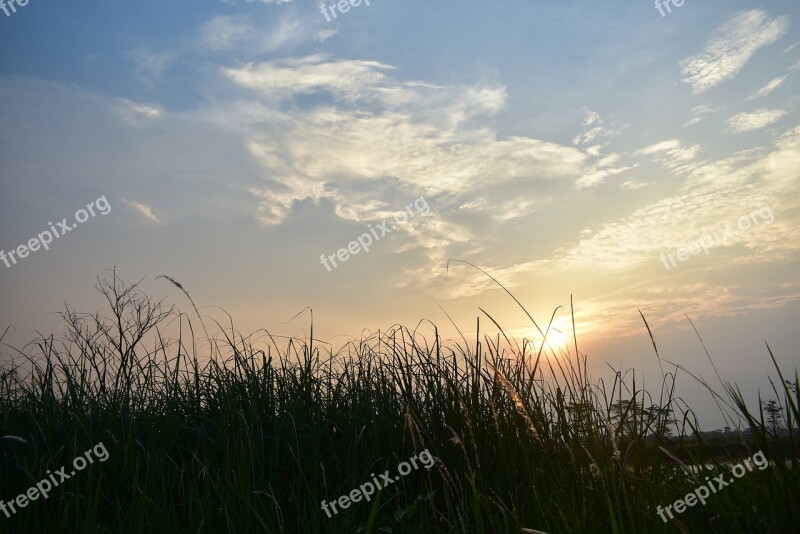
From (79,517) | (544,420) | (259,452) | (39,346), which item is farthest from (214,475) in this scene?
(39,346)

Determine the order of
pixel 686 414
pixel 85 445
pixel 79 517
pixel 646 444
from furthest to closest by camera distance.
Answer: pixel 85 445 < pixel 646 444 < pixel 79 517 < pixel 686 414

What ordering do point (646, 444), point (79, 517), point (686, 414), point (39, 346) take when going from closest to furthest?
point (686, 414) < point (79, 517) < point (646, 444) < point (39, 346)

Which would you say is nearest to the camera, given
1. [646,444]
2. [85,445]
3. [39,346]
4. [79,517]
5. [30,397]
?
[79,517]

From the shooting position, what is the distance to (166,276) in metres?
5.38

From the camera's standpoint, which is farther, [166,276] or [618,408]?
[166,276]

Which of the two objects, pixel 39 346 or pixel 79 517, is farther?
pixel 39 346

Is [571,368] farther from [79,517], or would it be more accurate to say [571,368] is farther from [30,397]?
[30,397]

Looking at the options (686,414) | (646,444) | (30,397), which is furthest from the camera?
(30,397)

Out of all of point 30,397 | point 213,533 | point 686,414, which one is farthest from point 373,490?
point 30,397

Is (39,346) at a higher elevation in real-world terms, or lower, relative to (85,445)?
higher

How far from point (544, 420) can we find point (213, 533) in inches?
90.5

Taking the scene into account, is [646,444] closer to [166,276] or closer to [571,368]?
[571,368]

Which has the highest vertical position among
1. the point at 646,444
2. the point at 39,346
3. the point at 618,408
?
the point at 39,346

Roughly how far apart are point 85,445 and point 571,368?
3472 millimetres
